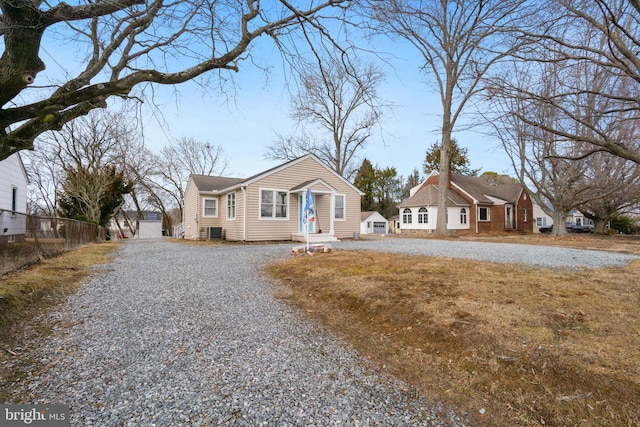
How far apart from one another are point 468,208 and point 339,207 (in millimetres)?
17068

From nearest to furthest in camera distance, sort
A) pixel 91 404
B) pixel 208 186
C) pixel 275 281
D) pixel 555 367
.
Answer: pixel 91 404 < pixel 555 367 < pixel 275 281 < pixel 208 186

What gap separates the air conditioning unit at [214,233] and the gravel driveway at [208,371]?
40.6ft

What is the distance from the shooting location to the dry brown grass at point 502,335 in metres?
2.16

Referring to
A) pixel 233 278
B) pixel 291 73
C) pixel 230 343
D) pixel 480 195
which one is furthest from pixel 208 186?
pixel 480 195

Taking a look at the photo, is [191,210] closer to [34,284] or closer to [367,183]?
[34,284]

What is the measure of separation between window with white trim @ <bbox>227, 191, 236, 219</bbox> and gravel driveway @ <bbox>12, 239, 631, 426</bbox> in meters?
11.4

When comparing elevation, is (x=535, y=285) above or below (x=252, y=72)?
below

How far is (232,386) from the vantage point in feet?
7.99

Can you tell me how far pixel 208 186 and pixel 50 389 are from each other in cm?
1794

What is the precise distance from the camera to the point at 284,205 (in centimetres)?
1545

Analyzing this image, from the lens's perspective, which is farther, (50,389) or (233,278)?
(233,278)

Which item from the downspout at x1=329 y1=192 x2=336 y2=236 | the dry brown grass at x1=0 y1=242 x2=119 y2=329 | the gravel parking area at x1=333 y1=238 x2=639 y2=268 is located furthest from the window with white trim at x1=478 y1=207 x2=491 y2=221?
the dry brown grass at x1=0 y1=242 x2=119 y2=329

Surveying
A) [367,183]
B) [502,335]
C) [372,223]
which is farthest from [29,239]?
[367,183]

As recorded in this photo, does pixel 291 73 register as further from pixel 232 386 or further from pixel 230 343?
pixel 232 386
